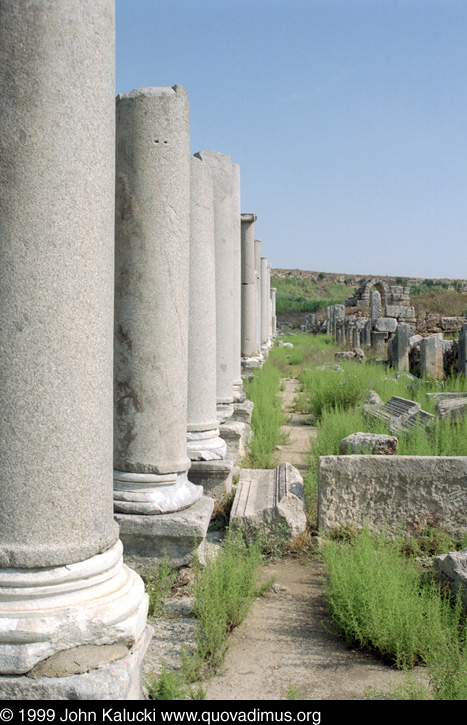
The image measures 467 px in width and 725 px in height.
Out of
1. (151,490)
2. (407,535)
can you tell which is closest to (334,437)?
(407,535)

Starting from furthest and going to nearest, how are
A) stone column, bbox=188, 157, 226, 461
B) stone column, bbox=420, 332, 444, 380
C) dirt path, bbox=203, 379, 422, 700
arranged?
stone column, bbox=420, 332, 444, 380
stone column, bbox=188, 157, 226, 461
dirt path, bbox=203, 379, 422, 700

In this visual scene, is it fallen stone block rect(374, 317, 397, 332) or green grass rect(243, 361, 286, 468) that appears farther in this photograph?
fallen stone block rect(374, 317, 397, 332)

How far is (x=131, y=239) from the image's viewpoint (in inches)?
152

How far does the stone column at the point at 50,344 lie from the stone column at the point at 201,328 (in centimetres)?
276

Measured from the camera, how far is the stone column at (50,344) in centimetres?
234

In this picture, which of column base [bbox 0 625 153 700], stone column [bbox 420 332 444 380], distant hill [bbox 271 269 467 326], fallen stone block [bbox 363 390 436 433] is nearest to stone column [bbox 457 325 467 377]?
stone column [bbox 420 332 444 380]

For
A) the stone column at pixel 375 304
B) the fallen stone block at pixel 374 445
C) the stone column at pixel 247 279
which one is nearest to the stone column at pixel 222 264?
the fallen stone block at pixel 374 445

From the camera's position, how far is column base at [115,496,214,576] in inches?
149

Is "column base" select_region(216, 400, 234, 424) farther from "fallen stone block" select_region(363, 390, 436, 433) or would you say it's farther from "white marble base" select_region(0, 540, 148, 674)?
"white marble base" select_region(0, 540, 148, 674)

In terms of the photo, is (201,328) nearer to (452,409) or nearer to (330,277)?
(452,409)

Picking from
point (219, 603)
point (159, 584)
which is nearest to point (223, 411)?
point (159, 584)

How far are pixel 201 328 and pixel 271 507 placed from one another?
64.5 inches

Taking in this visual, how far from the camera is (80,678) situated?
226 centimetres

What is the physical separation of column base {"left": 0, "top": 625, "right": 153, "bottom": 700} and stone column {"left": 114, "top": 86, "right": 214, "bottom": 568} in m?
1.42
